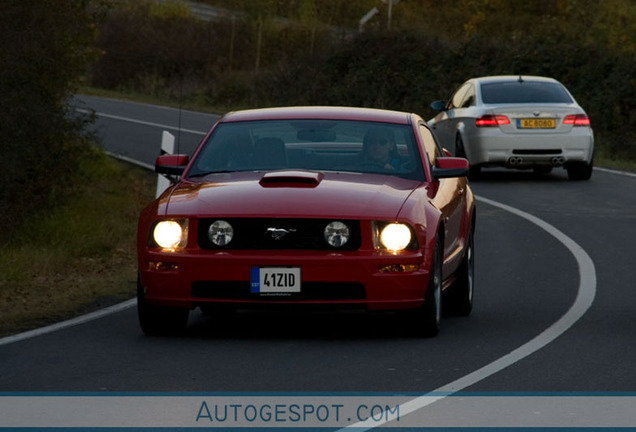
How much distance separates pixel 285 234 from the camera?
10.0 metres

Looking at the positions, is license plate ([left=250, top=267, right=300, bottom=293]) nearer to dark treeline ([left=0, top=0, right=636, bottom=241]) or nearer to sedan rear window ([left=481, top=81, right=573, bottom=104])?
dark treeline ([left=0, top=0, right=636, bottom=241])

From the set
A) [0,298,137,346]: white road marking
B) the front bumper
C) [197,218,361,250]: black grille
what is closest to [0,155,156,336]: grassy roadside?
[0,298,137,346]: white road marking

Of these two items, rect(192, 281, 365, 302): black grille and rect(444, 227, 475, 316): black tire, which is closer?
rect(192, 281, 365, 302): black grille

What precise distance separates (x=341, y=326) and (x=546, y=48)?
3570 centimetres

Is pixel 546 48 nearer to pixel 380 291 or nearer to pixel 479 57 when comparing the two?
pixel 479 57

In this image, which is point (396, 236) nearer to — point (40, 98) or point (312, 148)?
point (312, 148)

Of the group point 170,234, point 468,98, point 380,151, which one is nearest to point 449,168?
point 380,151

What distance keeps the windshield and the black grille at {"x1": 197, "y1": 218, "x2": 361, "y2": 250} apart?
1.17m

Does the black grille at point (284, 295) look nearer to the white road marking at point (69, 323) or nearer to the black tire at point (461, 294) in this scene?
the white road marking at point (69, 323)

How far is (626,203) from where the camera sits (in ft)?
71.6

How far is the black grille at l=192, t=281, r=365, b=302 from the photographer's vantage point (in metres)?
9.95

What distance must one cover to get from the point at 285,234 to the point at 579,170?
15.9 metres

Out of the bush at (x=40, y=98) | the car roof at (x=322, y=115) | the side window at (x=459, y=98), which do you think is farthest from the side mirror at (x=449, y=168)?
the side window at (x=459, y=98)

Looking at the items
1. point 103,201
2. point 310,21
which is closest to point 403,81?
point 310,21
